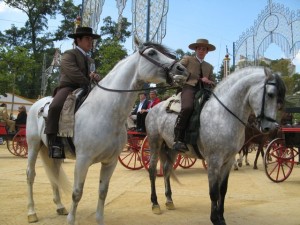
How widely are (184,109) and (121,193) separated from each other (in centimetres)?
269

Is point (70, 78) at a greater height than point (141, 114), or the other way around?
point (70, 78)

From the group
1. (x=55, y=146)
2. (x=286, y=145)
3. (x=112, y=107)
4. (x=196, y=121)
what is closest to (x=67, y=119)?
(x=55, y=146)

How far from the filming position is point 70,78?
14.9ft

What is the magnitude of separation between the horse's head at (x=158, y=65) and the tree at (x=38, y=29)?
128ft

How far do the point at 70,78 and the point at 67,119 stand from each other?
609 millimetres

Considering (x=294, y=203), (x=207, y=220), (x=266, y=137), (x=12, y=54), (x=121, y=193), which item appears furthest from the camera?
(x=12, y=54)

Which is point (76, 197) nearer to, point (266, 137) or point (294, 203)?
point (294, 203)

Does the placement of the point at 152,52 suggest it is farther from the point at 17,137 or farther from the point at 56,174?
the point at 17,137

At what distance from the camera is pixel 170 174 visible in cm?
623

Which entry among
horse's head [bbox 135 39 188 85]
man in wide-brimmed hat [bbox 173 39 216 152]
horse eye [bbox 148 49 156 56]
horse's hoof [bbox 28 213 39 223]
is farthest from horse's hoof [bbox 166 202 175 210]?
horse eye [bbox 148 49 156 56]

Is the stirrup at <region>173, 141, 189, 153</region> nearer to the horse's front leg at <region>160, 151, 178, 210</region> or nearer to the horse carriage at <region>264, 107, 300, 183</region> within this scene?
the horse's front leg at <region>160, 151, 178, 210</region>

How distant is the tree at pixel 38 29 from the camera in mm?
41781

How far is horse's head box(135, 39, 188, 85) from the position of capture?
401cm

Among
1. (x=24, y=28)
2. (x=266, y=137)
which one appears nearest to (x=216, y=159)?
(x=266, y=137)
